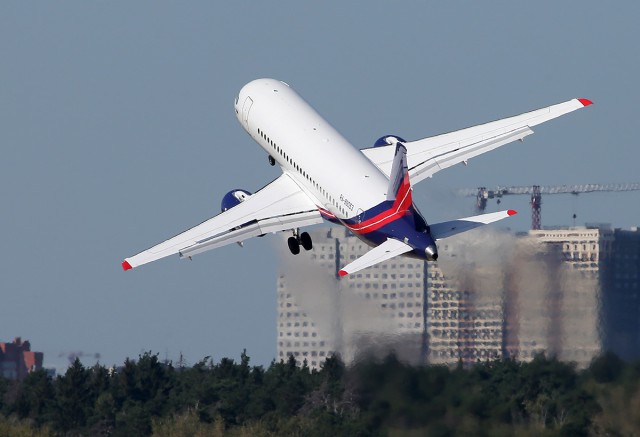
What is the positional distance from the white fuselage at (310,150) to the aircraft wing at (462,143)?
441 cm

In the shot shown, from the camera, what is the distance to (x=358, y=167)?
3772 inches

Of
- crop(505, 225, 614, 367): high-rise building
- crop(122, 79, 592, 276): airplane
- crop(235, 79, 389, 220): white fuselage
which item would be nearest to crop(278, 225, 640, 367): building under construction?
crop(505, 225, 614, 367): high-rise building

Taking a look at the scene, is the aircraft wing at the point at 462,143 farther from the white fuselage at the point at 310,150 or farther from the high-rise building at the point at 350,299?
the high-rise building at the point at 350,299

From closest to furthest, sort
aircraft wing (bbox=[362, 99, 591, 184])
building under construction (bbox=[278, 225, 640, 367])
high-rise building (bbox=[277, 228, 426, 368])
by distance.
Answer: building under construction (bbox=[278, 225, 640, 367]), high-rise building (bbox=[277, 228, 426, 368]), aircraft wing (bbox=[362, 99, 591, 184])

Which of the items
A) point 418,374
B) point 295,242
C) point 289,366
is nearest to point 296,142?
point 295,242

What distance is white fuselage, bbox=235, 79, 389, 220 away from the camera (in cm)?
9438

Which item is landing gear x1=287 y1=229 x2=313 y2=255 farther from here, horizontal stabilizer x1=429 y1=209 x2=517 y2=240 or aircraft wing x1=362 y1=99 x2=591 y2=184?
horizontal stabilizer x1=429 y1=209 x2=517 y2=240

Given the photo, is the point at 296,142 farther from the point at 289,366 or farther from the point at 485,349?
the point at 289,366

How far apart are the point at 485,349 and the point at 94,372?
45.4m

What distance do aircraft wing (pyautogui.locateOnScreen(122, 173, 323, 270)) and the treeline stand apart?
827cm

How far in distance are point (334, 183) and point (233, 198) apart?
27.4ft

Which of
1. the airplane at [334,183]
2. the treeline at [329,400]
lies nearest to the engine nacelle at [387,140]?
the airplane at [334,183]

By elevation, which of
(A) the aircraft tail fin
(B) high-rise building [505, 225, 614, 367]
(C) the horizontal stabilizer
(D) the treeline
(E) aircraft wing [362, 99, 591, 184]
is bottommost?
(D) the treeline

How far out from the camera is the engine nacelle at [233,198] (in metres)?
102
